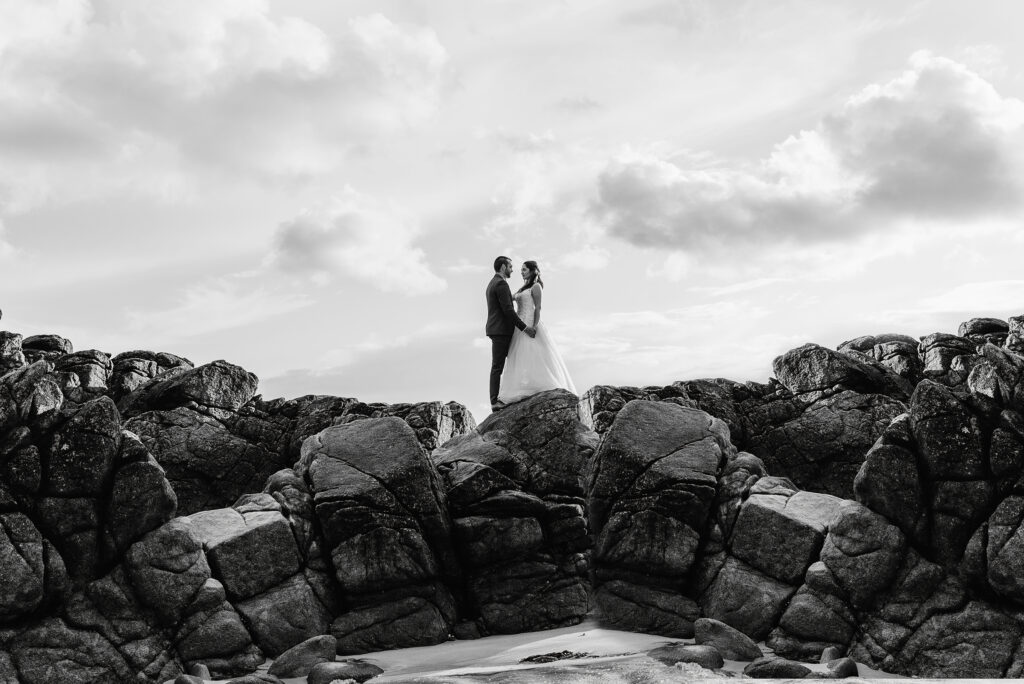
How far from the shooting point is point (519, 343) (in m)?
20.6

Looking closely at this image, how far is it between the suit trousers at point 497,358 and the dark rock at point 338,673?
28.1 ft

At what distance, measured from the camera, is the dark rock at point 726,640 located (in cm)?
1288

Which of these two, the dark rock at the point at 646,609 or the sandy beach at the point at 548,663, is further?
the dark rock at the point at 646,609

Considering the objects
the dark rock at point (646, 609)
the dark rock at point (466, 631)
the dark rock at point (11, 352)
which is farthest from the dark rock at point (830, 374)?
the dark rock at point (11, 352)

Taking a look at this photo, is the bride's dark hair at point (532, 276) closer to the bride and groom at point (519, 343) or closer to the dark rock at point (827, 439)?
the bride and groom at point (519, 343)

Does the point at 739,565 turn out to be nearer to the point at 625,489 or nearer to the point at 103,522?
the point at 625,489

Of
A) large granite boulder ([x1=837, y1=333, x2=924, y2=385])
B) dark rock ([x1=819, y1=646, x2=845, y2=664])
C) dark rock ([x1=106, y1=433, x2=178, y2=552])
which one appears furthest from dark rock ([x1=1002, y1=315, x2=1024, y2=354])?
dark rock ([x1=106, y1=433, x2=178, y2=552])

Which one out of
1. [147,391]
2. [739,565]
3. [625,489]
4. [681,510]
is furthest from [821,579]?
[147,391]

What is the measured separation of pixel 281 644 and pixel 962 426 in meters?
10.6

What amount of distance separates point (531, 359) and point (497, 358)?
87 centimetres

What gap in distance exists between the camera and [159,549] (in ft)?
46.4

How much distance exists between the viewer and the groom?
2059 centimetres

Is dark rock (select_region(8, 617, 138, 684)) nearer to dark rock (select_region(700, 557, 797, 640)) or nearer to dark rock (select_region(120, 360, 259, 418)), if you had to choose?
dark rock (select_region(700, 557, 797, 640))

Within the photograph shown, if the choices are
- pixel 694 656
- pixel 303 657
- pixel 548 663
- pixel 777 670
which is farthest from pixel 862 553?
pixel 303 657
